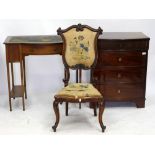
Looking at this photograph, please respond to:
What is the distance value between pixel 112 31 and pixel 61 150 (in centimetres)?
193

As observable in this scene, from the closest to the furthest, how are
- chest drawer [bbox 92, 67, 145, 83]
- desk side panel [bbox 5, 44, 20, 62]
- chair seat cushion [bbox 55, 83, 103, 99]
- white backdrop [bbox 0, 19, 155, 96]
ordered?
chair seat cushion [bbox 55, 83, 103, 99] → desk side panel [bbox 5, 44, 20, 62] → chest drawer [bbox 92, 67, 145, 83] → white backdrop [bbox 0, 19, 155, 96]

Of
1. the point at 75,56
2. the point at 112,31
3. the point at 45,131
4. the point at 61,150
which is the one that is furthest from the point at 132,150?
the point at 112,31

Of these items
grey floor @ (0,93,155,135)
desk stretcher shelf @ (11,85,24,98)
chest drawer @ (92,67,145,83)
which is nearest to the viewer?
grey floor @ (0,93,155,135)

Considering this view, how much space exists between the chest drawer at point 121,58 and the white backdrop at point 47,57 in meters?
0.66

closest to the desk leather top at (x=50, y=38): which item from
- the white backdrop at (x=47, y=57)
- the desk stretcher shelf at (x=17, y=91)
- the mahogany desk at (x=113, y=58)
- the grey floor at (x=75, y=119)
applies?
the mahogany desk at (x=113, y=58)

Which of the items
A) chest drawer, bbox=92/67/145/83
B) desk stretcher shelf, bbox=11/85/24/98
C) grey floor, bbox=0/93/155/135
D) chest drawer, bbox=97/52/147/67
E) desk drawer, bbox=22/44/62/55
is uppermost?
desk drawer, bbox=22/44/62/55

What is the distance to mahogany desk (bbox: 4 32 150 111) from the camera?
12.7 feet

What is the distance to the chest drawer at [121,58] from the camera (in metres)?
3.93

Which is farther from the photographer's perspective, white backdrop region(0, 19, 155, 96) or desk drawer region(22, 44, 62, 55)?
white backdrop region(0, 19, 155, 96)

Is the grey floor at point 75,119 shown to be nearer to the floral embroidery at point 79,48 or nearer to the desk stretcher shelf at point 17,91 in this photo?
the desk stretcher shelf at point 17,91

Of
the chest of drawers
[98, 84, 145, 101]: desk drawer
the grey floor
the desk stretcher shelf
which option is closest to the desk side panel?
the desk stretcher shelf

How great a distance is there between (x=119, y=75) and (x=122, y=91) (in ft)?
0.69

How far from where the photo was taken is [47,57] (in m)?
4.59

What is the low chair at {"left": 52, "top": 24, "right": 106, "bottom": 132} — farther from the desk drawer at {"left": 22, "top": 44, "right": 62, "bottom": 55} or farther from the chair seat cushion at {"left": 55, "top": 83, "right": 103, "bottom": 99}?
the desk drawer at {"left": 22, "top": 44, "right": 62, "bottom": 55}
